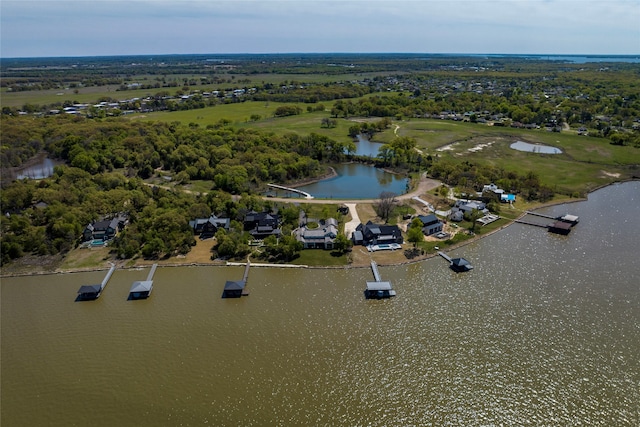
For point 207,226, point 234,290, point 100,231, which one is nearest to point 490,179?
point 207,226

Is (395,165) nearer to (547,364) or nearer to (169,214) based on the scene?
(169,214)

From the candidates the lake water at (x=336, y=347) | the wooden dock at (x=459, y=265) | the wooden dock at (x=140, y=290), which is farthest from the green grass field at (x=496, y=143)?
the wooden dock at (x=140, y=290)

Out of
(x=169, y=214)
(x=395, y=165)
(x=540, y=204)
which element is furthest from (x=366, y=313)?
(x=395, y=165)

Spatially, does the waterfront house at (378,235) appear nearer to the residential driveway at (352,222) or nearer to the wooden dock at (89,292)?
the residential driveway at (352,222)

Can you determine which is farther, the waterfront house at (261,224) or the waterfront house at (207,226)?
the waterfront house at (207,226)

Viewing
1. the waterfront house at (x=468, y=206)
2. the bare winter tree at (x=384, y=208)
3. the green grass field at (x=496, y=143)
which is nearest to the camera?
the bare winter tree at (x=384, y=208)

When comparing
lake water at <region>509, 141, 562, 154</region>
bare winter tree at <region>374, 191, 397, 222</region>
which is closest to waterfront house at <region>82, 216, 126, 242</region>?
bare winter tree at <region>374, 191, 397, 222</region>
